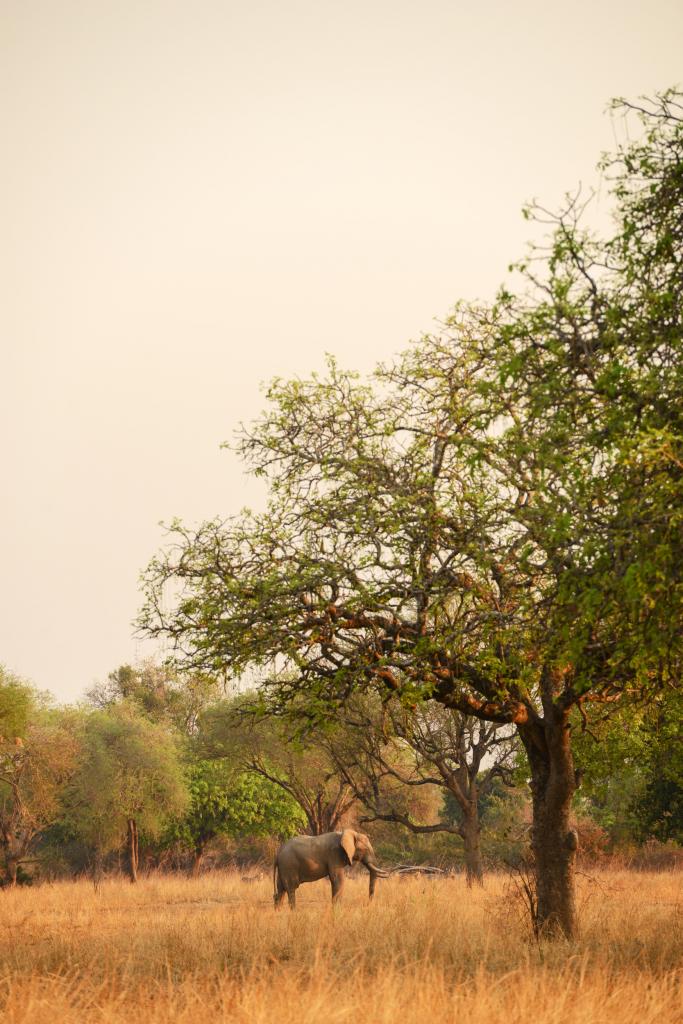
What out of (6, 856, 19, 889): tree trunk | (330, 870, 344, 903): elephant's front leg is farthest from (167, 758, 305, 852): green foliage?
(330, 870, 344, 903): elephant's front leg

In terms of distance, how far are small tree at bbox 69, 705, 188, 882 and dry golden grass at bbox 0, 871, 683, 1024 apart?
17.6 m

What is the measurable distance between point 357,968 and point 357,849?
16.9 meters

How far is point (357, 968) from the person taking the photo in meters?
8.30

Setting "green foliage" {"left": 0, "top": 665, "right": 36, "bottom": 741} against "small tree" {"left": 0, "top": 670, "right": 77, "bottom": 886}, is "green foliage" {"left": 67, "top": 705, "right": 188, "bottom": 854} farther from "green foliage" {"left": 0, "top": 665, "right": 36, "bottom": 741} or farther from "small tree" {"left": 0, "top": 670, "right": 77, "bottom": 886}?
"green foliage" {"left": 0, "top": 665, "right": 36, "bottom": 741}

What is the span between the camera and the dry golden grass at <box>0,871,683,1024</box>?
289 inches

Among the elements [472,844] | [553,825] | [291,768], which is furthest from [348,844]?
[291,768]

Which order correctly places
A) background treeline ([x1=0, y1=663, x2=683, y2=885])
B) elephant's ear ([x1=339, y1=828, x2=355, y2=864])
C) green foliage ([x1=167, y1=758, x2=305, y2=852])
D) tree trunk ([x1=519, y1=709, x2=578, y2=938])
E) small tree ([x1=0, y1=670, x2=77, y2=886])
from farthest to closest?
green foliage ([x1=167, y1=758, x2=305, y2=852]) → small tree ([x1=0, y1=670, x2=77, y2=886]) → background treeline ([x1=0, y1=663, x2=683, y2=885]) → elephant's ear ([x1=339, y1=828, x2=355, y2=864]) → tree trunk ([x1=519, y1=709, x2=578, y2=938])

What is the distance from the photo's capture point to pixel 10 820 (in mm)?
40438

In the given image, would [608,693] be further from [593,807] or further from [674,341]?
[593,807]

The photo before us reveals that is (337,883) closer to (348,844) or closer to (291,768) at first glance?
(348,844)

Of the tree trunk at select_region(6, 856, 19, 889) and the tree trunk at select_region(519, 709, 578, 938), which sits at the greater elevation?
the tree trunk at select_region(519, 709, 578, 938)

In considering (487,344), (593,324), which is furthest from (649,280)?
(487,344)

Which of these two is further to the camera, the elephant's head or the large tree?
the elephant's head

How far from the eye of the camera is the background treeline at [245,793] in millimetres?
29875
